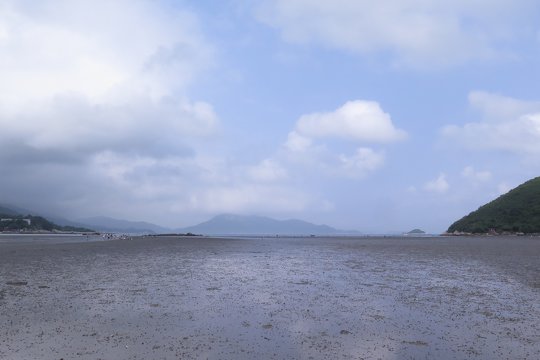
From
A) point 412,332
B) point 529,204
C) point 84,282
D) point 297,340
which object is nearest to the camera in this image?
point 297,340

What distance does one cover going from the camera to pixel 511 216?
6767 inches

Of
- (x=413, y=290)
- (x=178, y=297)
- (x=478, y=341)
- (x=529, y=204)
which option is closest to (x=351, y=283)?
(x=413, y=290)

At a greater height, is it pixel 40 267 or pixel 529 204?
pixel 529 204

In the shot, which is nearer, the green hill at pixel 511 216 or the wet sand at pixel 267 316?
the wet sand at pixel 267 316

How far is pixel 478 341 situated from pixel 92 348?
1224cm

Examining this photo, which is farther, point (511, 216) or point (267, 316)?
point (511, 216)

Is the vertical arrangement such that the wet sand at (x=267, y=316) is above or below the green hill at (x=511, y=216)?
below

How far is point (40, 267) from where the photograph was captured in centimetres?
3694

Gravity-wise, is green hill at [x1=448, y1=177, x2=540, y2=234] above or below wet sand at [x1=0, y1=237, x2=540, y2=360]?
above

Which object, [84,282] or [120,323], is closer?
[120,323]

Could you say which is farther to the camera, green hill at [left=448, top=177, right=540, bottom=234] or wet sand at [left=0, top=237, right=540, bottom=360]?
green hill at [left=448, top=177, right=540, bottom=234]

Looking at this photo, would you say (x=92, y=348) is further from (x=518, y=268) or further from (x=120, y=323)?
(x=518, y=268)

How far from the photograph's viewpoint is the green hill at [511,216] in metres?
161

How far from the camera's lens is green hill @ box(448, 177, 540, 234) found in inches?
6329
